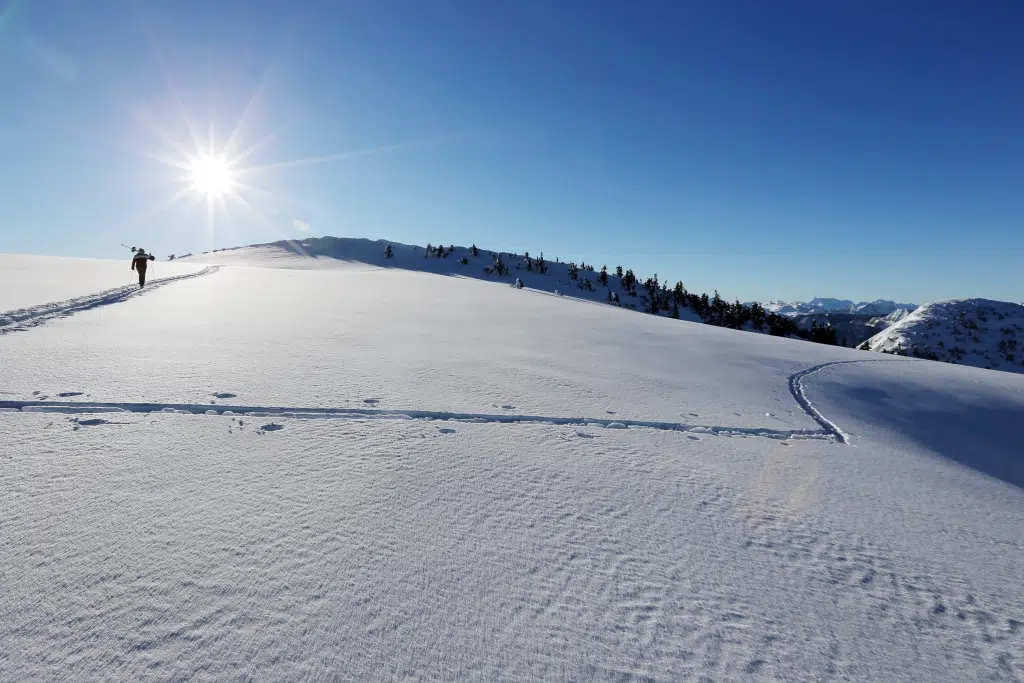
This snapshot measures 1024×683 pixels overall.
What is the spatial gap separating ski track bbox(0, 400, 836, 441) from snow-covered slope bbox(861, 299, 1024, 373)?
442 feet

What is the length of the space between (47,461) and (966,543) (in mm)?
7304

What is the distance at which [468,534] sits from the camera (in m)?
3.02

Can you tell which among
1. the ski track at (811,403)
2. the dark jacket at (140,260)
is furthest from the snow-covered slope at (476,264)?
the ski track at (811,403)

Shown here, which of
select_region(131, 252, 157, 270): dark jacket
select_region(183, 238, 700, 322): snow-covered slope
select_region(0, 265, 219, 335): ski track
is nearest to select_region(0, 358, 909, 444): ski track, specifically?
select_region(0, 265, 219, 335): ski track

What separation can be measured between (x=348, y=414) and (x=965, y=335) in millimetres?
176791

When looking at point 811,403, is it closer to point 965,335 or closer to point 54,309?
point 54,309

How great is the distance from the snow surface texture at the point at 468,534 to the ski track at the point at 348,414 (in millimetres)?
40

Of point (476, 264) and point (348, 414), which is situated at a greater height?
point (476, 264)

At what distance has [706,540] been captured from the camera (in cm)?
322

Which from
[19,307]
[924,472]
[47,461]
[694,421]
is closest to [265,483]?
[47,461]

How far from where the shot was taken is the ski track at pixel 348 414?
4574mm

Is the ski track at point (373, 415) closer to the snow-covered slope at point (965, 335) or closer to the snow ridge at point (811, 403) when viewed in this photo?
the snow ridge at point (811, 403)

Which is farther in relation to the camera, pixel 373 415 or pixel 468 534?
pixel 373 415

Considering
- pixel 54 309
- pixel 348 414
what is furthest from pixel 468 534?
pixel 54 309
